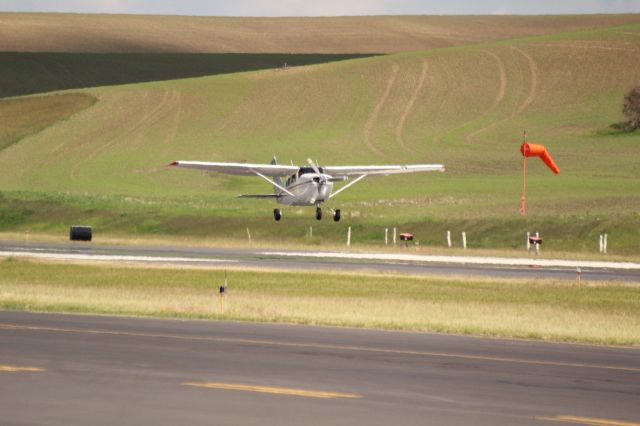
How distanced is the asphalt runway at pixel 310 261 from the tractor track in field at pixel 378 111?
142ft

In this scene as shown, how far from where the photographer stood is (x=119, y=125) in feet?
413

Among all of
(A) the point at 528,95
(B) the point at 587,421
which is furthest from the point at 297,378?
(A) the point at 528,95

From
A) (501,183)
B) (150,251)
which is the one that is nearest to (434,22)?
(501,183)

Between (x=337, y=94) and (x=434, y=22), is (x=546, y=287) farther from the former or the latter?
(x=434, y=22)

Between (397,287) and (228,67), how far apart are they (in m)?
117

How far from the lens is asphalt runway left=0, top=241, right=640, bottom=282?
167 ft

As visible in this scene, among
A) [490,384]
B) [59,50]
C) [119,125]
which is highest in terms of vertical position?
[59,50]

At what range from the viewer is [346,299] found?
39.5 metres

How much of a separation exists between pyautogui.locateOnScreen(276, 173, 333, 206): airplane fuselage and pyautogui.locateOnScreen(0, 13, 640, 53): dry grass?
10006cm

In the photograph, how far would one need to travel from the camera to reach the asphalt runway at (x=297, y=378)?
16906 mm

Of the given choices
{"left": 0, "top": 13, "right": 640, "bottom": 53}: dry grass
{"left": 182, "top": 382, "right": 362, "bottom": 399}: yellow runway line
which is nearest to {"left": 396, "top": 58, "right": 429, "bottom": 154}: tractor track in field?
{"left": 0, "top": 13, "right": 640, "bottom": 53}: dry grass

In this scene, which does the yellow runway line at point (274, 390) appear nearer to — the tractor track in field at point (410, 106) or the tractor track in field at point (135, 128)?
the tractor track in field at point (410, 106)

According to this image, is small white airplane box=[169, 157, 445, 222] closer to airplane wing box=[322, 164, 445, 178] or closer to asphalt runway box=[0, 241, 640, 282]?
airplane wing box=[322, 164, 445, 178]

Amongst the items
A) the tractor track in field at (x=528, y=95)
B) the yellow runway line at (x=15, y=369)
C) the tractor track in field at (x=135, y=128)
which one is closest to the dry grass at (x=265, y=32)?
the tractor track in field at (x=528, y=95)
